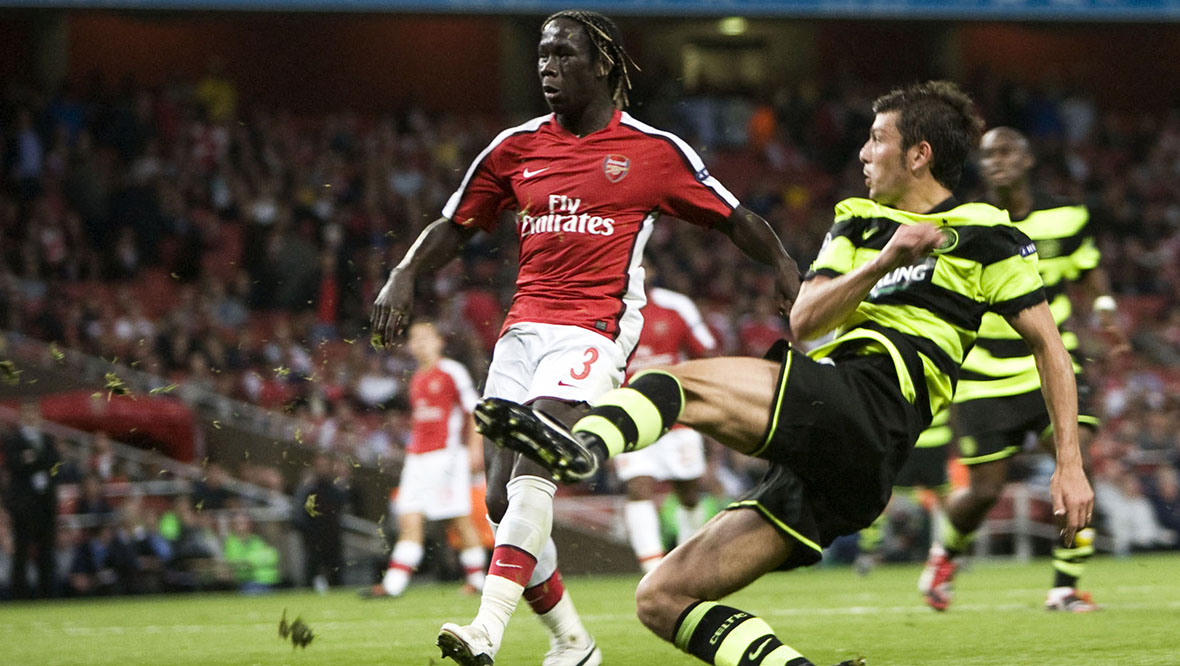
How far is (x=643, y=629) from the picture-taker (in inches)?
300

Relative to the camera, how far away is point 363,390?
51.0 feet

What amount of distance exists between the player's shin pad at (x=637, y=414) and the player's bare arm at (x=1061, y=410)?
3.67 feet

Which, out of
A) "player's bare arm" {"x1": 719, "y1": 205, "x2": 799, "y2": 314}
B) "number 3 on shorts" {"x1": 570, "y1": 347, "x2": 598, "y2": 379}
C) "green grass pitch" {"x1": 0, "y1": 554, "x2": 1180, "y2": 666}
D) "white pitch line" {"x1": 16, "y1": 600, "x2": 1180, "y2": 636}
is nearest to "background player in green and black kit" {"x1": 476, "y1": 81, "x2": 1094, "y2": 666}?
"player's bare arm" {"x1": 719, "y1": 205, "x2": 799, "y2": 314}

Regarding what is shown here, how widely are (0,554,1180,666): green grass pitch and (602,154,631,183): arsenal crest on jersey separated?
77.8 inches

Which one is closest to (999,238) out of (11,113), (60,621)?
(60,621)

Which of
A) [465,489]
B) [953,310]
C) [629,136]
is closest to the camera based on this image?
[953,310]

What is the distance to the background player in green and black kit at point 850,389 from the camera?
3.90 meters

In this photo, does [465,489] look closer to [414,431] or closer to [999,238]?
[414,431]

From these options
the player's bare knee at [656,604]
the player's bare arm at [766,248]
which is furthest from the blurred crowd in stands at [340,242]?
the player's bare knee at [656,604]

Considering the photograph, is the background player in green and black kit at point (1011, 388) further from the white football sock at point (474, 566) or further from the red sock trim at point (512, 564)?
the white football sock at point (474, 566)

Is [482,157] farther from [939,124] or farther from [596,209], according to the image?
[939,124]

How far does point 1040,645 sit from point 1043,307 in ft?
7.99

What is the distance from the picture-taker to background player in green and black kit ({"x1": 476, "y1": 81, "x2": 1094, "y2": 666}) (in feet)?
12.8

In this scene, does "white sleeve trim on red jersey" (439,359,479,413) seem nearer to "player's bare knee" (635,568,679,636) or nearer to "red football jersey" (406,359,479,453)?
"red football jersey" (406,359,479,453)
